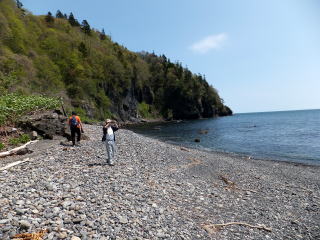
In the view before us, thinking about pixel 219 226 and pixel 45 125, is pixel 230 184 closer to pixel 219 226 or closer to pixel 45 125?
pixel 219 226

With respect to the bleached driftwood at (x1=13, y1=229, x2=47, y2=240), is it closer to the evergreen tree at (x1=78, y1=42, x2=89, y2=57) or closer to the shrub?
the shrub

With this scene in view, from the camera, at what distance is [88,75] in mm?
89438

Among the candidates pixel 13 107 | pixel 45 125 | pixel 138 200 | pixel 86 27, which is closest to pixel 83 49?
pixel 86 27

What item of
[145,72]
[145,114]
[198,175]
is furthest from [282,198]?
[145,72]

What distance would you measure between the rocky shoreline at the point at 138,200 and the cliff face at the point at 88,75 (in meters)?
18.6

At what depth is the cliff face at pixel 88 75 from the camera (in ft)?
200

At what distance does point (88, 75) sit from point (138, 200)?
8731 cm

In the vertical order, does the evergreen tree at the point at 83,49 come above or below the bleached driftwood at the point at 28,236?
above

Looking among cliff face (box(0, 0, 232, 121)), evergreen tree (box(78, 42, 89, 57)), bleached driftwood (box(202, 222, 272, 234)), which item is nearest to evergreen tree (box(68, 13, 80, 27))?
cliff face (box(0, 0, 232, 121))

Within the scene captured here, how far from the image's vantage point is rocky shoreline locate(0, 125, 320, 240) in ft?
22.5

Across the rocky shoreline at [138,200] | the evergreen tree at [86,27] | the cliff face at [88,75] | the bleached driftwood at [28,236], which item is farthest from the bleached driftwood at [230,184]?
the evergreen tree at [86,27]

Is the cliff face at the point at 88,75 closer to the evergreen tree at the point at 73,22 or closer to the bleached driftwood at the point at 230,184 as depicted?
the evergreen tree at the point at 73,22

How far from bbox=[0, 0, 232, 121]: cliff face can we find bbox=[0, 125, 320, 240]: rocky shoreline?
18645mm

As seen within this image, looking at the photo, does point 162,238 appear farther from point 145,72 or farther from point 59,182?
point 145,72
